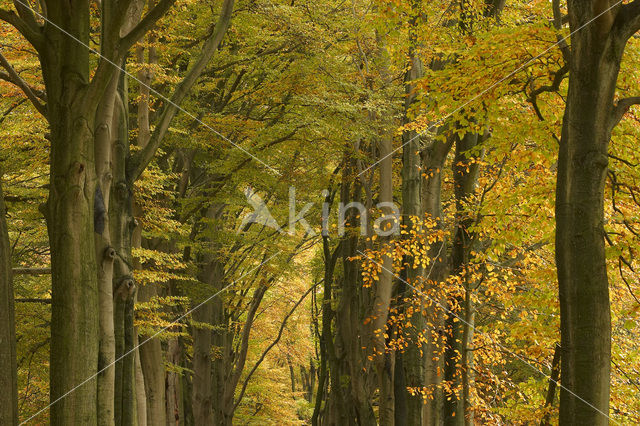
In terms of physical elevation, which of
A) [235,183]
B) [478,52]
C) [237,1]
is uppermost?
[237,1]

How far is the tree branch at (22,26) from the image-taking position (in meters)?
6.20

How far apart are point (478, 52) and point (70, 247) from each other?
4589 millimetres

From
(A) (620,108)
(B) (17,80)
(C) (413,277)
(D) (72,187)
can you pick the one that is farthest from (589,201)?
(C) (413,277)

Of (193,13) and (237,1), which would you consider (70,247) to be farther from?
(193,13)

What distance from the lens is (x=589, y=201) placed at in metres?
5.18

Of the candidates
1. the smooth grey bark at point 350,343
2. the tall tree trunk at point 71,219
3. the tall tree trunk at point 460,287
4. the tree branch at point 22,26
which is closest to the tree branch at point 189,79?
the tall tree trunk at point 71,219

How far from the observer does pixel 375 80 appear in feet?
44.6

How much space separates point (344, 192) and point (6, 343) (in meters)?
11.5

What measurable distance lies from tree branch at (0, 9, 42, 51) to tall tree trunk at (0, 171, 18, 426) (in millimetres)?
1848

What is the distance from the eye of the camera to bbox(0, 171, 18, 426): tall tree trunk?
569 centimetres

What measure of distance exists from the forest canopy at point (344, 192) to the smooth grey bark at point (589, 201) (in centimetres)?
2

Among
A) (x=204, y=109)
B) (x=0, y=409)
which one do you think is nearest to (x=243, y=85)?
(x=204, y=109)

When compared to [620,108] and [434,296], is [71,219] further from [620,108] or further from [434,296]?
[434,296]

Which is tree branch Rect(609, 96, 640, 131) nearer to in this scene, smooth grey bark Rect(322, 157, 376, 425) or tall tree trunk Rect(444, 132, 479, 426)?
tall tree trunk Rect(444, 132, 479, 426)
